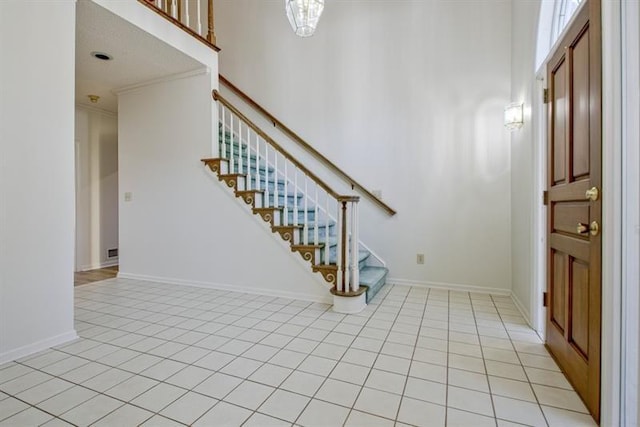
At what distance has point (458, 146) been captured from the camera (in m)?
3.42

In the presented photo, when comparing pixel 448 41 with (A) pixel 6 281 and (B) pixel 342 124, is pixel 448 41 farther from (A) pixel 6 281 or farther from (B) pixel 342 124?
(A) pixel 6 281

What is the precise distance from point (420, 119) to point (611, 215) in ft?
8.46

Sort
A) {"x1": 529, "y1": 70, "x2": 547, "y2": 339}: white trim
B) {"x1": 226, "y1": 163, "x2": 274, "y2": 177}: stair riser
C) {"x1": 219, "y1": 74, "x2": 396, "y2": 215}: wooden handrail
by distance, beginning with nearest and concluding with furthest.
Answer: {"x1": 529, "y1": 70, "x2": 547, "y2": 339}: white trim → {"x1": 226, "y1": 163, "x2": 274, "y2": 177}: stair riser → {"x1": 219, "y1": 74, "x2": 396, "y2": 215}: wooden handrail

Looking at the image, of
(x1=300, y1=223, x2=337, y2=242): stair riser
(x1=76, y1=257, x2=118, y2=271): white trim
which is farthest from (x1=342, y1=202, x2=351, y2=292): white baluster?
(x1=76, y1=257, x2=118, y2=271): white trim

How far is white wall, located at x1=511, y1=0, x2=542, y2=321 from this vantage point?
2.41 meters

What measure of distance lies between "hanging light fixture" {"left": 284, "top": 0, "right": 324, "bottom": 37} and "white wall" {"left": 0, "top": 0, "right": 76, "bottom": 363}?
1.59 m

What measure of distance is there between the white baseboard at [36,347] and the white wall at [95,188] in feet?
9.89

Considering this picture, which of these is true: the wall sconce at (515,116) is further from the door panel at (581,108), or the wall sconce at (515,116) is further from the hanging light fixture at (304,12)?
the hanging light fixture at (304,12)

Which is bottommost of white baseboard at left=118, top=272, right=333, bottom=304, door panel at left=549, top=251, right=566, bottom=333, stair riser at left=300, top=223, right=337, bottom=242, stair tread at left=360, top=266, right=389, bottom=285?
white baseboard at left=118, top=272, right=333, bottom=304

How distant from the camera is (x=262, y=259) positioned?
10.9 feet

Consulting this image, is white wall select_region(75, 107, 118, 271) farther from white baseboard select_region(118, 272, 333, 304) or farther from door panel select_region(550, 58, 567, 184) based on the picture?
door panel select_region(550, 58, 567, 184)

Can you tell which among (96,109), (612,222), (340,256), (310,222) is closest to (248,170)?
(310,222)

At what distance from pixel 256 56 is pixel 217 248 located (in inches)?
116

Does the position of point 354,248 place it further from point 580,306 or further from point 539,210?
point 580,306
